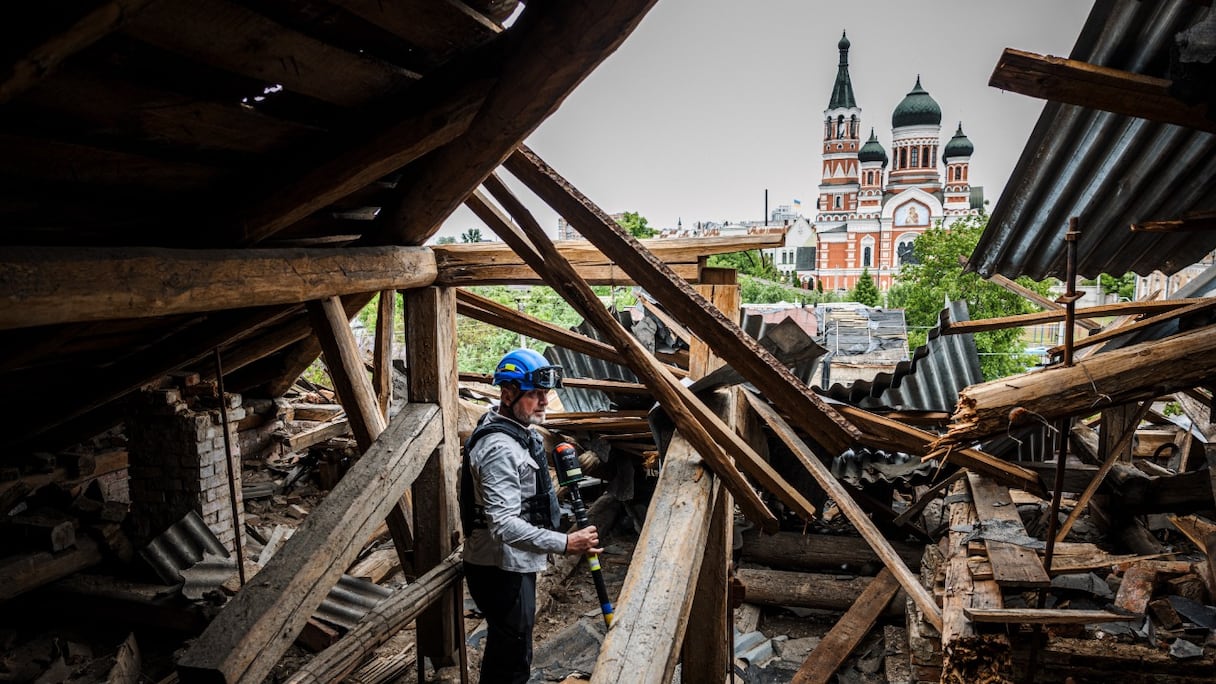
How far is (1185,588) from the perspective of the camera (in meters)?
3.83

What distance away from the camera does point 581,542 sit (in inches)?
135

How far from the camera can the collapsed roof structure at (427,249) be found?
6.36 feet

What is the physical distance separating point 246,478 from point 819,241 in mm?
52974

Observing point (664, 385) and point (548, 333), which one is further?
point (548, 333)

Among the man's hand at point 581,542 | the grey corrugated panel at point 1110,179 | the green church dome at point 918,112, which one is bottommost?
the man's hand at point 581,542

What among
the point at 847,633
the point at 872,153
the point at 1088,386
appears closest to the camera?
the point at 1088,386

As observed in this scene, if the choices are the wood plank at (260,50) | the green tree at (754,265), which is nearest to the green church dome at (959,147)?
the green tree at (754,265)

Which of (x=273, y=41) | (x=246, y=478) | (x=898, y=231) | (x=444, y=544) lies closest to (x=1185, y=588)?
(x=444, y=544)

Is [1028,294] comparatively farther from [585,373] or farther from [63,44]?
[63,44]

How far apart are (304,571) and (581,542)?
4.05ft

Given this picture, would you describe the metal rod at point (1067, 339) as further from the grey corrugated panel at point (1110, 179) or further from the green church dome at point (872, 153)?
the green church dome at point (872, 153)

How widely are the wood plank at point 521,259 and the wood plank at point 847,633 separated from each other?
9.07ft

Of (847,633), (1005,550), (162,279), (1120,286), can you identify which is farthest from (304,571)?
(1120,286)

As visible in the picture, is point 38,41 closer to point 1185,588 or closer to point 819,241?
point 1185,588
